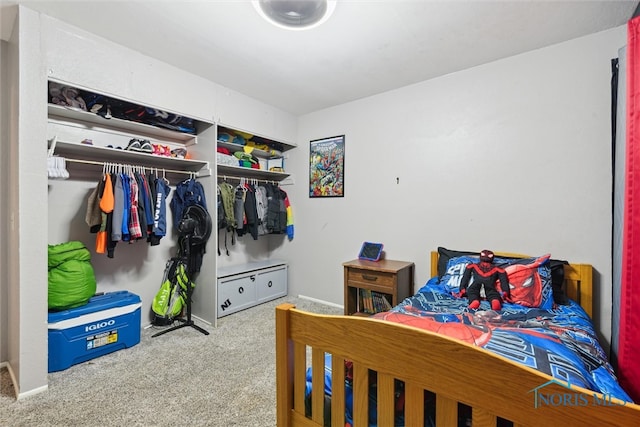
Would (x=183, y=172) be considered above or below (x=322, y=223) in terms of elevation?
above

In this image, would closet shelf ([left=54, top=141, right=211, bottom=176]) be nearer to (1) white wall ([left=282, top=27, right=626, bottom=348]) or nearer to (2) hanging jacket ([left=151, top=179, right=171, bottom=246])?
(2) hanging jacket ([left=151, top=179, right=171, bottom=246])

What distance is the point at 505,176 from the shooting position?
91.1 inches

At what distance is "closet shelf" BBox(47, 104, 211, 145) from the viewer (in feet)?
6.91

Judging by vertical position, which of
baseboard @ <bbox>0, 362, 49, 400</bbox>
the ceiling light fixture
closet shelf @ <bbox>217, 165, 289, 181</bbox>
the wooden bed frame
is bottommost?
baseboard @ <bbox>0, 362, 49, 400</bbox>

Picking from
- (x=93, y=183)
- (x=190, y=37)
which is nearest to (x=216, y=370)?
(x=93, y=183)

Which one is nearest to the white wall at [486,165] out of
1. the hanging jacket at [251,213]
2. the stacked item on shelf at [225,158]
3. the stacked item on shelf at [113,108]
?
the hanging jacket at [251,213]

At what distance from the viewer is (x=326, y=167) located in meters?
3.40

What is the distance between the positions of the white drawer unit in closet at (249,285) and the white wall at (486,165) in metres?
0.54

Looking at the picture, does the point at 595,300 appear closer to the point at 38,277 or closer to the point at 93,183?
the point at 38,277

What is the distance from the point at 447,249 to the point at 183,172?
2.77 m

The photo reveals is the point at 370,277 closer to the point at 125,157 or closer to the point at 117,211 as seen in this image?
the point at 117,211

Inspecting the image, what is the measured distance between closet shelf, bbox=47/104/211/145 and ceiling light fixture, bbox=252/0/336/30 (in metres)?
1.40

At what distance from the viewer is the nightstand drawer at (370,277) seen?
250 cm

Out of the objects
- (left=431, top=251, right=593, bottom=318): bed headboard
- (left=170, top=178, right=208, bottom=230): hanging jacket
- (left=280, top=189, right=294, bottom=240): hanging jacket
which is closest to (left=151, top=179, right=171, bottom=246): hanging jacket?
(left=170, top=178, right=208, bottom=230): hanging jacket
